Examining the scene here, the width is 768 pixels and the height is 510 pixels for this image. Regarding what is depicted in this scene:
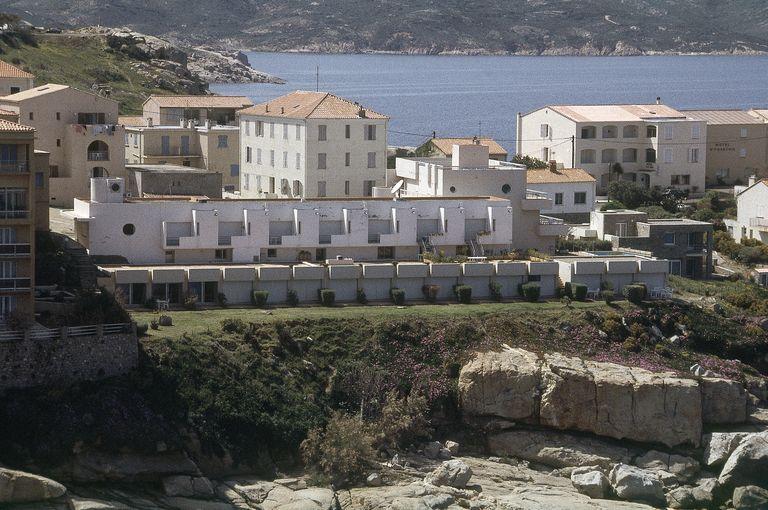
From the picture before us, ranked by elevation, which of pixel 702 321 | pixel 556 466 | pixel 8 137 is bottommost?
pixel 556 466

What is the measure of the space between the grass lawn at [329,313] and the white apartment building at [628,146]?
31.9 meters

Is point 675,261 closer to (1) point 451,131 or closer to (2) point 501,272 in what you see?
(2) point 501,272

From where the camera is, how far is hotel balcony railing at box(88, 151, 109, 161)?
68.8 m

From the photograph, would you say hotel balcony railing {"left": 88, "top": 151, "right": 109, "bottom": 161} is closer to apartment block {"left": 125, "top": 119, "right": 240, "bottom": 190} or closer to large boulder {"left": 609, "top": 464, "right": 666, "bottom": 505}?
apartment block {"left": 125, "top": 119, "right": 240, "bottom": 190}

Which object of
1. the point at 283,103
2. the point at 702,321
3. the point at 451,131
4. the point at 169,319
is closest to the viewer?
the point at 169,319

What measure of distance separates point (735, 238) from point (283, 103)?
897 inches

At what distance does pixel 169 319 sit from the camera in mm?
52438

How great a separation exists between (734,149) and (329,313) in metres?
45.9

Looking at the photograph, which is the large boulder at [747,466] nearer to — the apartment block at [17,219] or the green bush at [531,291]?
the green bush at [531,291]

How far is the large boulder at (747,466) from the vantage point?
49.4 metres

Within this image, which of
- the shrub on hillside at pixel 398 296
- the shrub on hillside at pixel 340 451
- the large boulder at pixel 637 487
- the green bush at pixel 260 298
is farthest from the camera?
the shrub on hillside at pixel 398 296

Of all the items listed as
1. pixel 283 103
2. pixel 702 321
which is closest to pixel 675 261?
pixel 702 321

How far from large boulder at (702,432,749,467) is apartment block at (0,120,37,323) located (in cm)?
2102

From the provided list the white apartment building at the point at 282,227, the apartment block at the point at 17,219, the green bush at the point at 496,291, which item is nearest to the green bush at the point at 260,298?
the white apartment building at the point at 282,227
